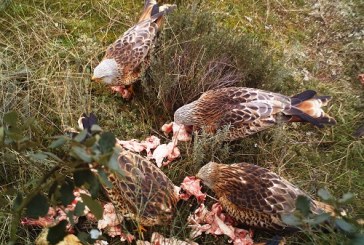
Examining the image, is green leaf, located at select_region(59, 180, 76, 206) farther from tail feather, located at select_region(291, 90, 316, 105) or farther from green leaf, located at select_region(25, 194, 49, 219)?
tail feather, located at select_region(291, 90, 316, 105)

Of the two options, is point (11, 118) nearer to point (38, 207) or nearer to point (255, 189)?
point (38, 207)

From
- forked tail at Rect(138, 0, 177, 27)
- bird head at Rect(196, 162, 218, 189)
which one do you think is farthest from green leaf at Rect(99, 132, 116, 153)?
forked tail at Rect(138, 0, 177, 27)

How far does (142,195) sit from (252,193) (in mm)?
642

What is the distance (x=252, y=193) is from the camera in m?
2.80

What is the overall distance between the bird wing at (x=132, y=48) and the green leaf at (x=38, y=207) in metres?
2.05

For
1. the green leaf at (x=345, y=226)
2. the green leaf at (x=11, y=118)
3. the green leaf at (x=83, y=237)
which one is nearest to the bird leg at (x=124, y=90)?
Answer: the green leaf at (x=83, y=237)

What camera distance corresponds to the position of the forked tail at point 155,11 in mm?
3605

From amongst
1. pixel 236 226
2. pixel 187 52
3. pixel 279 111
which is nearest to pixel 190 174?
pixel 236 226

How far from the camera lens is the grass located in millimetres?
3178

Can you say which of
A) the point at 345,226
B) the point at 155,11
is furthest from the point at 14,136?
the point at 155,11

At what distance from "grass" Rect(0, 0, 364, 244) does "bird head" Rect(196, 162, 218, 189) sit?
0.10 metres

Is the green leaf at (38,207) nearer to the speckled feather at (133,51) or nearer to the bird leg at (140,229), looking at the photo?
the bird leg at (140,229)

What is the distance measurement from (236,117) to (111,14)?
1.52 m

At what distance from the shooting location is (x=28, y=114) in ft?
10.3
